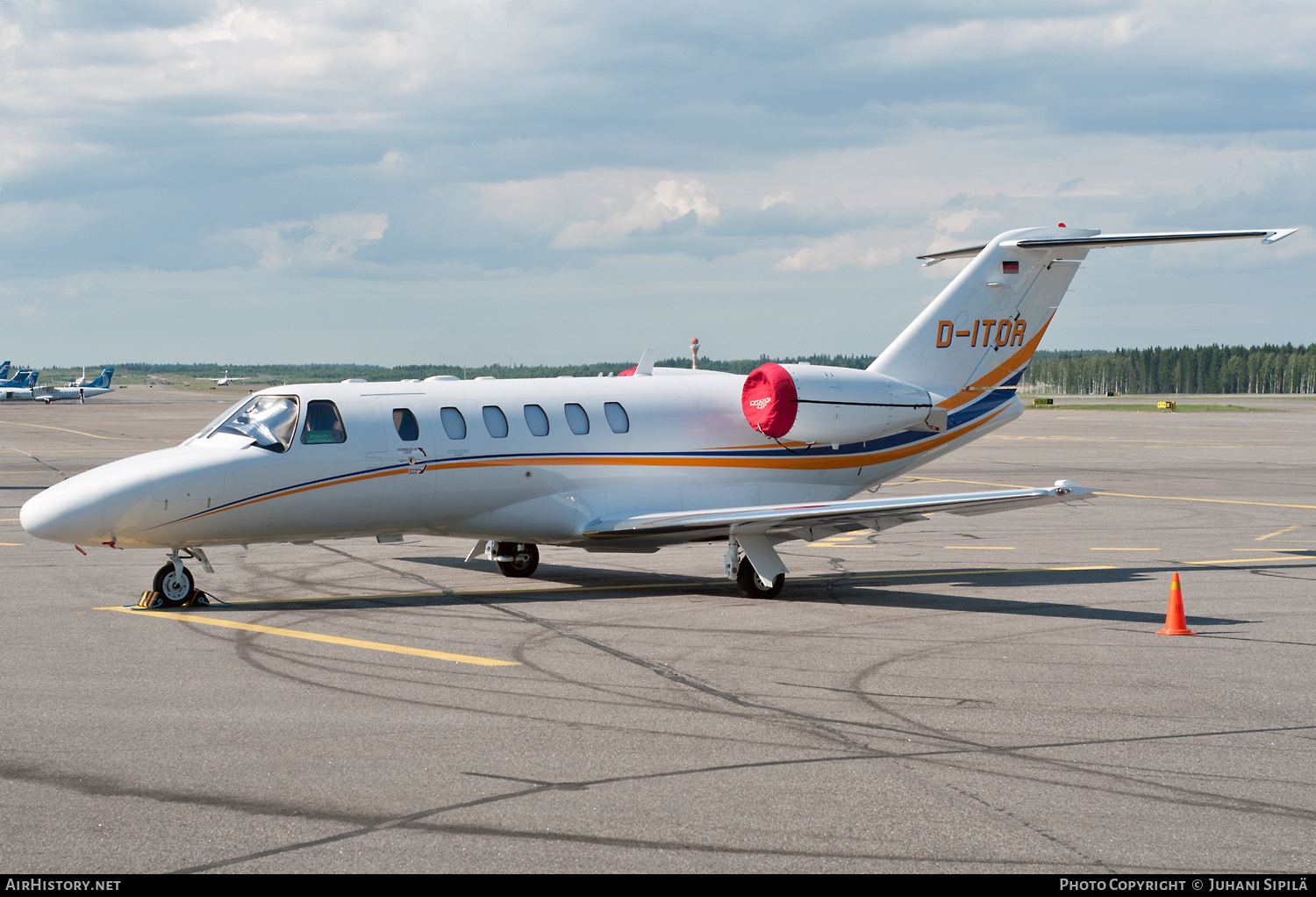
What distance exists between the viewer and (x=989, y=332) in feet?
66.7

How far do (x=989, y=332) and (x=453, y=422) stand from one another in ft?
30.2

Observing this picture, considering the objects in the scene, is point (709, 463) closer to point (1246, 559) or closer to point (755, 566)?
point (755, 566)

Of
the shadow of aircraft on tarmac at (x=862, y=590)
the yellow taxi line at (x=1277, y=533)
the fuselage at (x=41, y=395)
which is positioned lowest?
the shadow of aircraft on tarmac at (x=862, y=590)

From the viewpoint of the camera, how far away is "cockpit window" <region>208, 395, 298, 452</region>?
1554 cm

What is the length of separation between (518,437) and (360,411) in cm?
219

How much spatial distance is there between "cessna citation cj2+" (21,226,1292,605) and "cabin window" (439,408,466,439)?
0.09 feet

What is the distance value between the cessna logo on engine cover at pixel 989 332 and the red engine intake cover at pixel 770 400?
3.43m

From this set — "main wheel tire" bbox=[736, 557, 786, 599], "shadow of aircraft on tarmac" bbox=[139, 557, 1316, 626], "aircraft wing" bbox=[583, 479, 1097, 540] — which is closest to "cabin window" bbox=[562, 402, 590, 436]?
"aircraft wing" bbox=[583, 479, 1097, 540]

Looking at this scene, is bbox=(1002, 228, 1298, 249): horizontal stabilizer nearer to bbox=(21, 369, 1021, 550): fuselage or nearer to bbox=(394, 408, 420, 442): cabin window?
bbox=(21, 369, 1021, 550): fuselage

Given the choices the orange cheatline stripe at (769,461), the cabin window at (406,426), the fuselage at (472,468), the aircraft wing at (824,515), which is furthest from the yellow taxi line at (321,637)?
the aircraft wing at (824,515)

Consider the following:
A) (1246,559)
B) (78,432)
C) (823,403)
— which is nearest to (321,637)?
(823,403)

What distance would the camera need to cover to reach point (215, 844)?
696cm

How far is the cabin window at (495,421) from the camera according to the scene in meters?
16.9

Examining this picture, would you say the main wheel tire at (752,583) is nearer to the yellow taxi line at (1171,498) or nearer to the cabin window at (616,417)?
the cabin window at (616,417)
